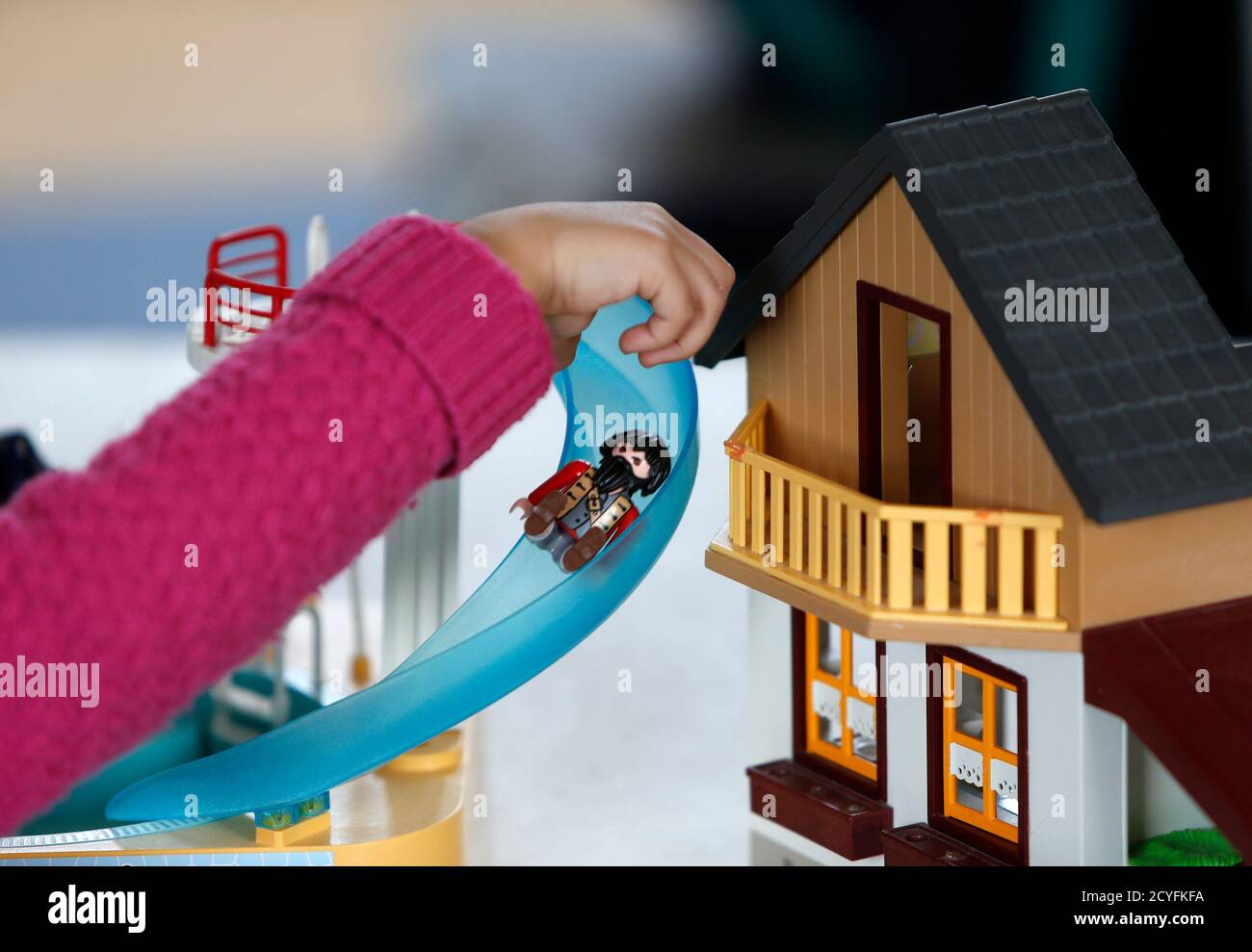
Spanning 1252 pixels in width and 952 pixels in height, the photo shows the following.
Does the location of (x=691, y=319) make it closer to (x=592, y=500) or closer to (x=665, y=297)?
(x=665, y=297)

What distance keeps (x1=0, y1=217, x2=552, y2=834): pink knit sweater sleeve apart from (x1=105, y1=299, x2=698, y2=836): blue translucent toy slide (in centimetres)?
62

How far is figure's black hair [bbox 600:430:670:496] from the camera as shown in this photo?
1.31 metres

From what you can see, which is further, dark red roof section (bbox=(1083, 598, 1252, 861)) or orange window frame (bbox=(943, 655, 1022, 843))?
orange window frame (bbox=(943, 655, 1022, 843))

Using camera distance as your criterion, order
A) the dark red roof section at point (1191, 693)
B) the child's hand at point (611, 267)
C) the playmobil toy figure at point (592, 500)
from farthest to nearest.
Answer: the playmobil toy figure at point (592, 500), the dark red roof section at point (1191, 693), the child's hand at point (611, 267)

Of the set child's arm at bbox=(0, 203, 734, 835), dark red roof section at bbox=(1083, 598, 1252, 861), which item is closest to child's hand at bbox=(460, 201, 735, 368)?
child's arm at bbox=(0, 203, 734, 835)

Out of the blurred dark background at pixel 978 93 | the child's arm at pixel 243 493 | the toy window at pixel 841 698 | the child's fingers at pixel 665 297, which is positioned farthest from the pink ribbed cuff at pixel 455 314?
the blurred dark background at pixel 978 93

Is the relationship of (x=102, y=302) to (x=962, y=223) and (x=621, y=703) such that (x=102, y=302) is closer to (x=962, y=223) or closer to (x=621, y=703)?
(x=621, y=703)

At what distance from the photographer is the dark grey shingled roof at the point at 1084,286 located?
1.16m

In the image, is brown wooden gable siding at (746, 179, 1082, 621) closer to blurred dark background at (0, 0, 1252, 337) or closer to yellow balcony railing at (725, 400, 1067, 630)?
yellow balcony railing at (725, 400, 1067, 630)

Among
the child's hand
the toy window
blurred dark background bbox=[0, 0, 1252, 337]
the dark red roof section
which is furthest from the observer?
blurred dark background bbox=[0, 0, 1252, 337]

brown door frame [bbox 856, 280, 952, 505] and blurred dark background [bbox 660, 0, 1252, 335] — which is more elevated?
blurred dark background [bbox 660, 0, 1252, 335]

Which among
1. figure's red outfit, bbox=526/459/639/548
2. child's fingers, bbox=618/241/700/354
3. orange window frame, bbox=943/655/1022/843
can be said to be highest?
child's fingers, bbox=618/241/700/354

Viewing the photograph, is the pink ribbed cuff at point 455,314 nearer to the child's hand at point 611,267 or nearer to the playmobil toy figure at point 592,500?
the child's hand at point 611,267

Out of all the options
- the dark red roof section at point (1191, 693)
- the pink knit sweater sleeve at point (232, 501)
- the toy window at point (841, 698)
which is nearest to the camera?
the pink knit sweater sleeve at point (232, 501)
